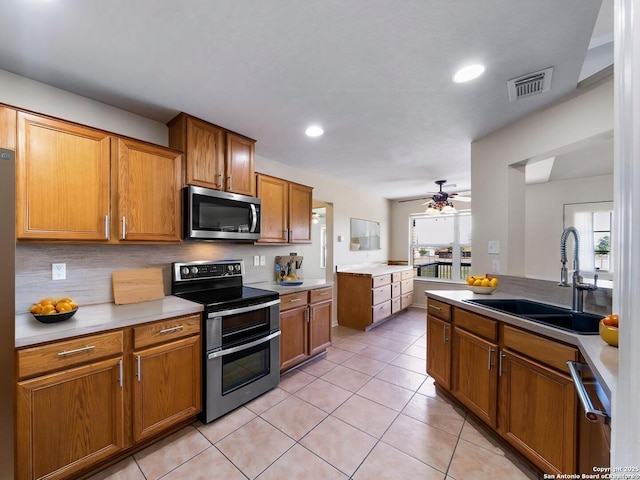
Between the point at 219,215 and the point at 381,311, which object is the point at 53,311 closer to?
the point at 219,215

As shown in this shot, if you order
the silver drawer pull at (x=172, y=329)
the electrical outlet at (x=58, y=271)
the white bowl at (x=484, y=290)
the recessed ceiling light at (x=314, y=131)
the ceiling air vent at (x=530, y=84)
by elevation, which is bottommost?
the silver drawer pull at (x=172, y=329)

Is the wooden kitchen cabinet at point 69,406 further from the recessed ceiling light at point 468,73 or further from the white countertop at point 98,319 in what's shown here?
the recessed ceiling light at point 468,73

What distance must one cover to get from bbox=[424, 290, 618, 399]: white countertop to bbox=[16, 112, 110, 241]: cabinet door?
265 cm

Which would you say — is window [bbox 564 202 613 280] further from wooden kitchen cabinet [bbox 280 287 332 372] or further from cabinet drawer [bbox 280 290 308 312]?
cabinet drawer [bbox 280 290 308 312]

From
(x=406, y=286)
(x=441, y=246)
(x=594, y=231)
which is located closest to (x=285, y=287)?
(x=406, y=286)

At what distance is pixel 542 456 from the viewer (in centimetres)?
147

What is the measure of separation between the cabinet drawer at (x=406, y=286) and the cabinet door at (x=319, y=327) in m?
Result: 2.38

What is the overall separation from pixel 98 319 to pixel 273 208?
1794 mm

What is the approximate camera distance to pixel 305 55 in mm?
1511

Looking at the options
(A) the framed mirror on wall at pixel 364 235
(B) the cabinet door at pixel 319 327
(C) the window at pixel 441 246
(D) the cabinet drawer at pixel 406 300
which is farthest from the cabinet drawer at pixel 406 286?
(B) the cabinet door at pixel 319 327

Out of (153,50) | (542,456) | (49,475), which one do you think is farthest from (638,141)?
(49,475)

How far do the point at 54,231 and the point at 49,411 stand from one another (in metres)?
1.00

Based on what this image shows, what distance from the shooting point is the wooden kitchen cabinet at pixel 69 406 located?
1.31 meters

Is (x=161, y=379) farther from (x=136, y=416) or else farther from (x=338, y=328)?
(x=338, y=328)
